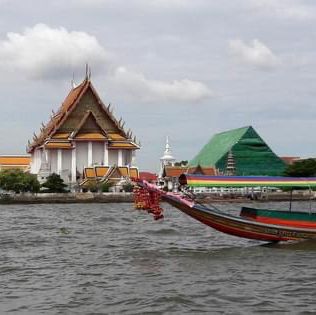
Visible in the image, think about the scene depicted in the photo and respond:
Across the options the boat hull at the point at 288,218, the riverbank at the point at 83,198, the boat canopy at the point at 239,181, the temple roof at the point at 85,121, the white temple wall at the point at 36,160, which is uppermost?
the temple roof at the point at 85,121

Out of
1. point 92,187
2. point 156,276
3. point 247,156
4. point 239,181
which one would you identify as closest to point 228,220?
point 239,181

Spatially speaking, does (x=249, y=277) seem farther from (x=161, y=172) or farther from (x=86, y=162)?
(x=161, y=172)

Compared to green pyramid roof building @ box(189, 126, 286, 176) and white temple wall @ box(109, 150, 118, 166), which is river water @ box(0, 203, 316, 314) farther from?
green pyramid roof building @ box(189, 126, 286, 176)

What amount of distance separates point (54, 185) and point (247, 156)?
23.0 meters

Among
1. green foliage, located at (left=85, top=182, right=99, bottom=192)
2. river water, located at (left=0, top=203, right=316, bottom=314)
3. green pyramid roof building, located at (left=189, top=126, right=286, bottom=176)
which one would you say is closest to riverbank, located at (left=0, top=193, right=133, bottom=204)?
green foliage, located at (left=85, top=182, right=99, bottom=192)

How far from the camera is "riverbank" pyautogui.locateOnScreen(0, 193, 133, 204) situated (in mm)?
51281

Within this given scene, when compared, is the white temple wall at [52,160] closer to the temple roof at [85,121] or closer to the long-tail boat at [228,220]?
the temple roof at [85,121]

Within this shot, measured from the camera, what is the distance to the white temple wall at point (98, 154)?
6125cm

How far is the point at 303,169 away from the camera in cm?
6112

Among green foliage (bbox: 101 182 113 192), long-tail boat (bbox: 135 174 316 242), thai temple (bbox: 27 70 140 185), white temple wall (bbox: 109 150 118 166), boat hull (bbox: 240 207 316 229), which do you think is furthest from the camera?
white temple wall (bbox: 109 150 118 166)

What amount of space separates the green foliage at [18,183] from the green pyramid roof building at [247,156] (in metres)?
21.3

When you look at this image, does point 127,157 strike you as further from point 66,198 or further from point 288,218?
point 288,218

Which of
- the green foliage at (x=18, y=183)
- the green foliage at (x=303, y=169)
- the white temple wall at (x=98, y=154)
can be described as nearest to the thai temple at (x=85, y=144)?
the white temple wall at (x=98, y=154)

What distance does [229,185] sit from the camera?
14055mm
